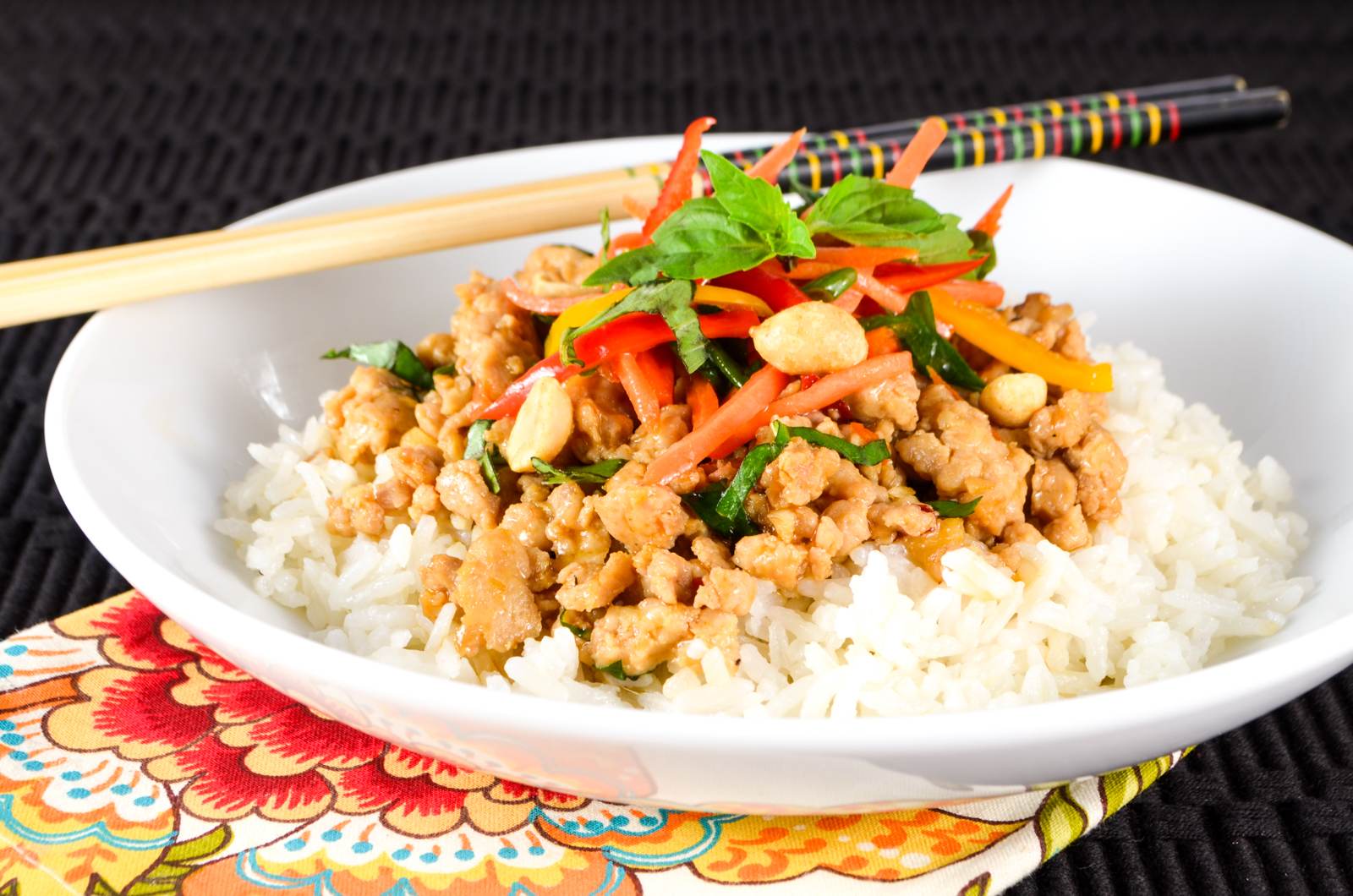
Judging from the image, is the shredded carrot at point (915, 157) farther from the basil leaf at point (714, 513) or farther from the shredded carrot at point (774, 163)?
the basil leaf at point (714, 513)

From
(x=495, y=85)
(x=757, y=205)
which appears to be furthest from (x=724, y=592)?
(x=495, y=85)

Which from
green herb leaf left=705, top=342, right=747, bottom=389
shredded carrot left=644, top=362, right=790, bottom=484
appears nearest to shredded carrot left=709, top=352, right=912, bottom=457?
shredded carrot left=644, top=362, right=790, bottom=484

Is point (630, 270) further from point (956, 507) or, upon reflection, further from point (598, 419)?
point (956, 507)

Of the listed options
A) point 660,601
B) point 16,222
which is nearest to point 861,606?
point 660,601

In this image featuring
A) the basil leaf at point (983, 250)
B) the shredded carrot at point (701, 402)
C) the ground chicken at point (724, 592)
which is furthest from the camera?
the basil leaf at point (983, 250)

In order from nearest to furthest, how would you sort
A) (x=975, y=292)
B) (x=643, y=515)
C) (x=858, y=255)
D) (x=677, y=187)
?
(x=643, y=515) < (x=858, y=255) < (x=677, y=187) < (x=975, y=292)

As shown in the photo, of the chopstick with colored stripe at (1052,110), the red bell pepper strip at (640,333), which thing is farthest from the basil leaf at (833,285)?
the chopstick with colored stripe at (1052,110)
